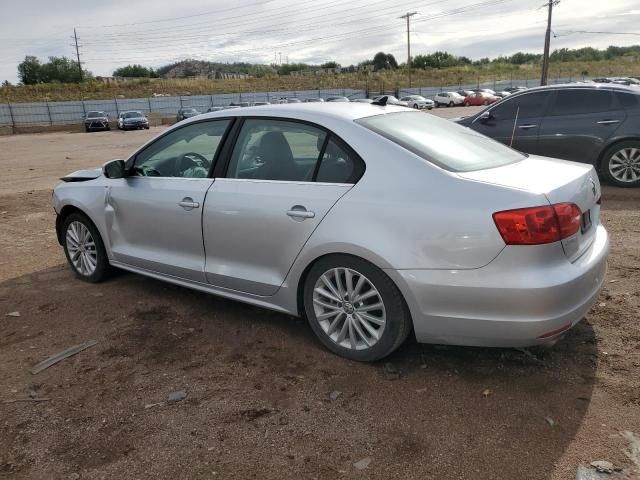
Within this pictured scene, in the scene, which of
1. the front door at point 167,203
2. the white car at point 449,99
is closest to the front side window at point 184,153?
the front door at point 167,203

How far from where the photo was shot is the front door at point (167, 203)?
13.0 ft

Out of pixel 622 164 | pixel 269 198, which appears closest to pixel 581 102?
pixel 622 164

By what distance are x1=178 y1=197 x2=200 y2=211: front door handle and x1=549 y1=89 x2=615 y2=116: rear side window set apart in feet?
22.1

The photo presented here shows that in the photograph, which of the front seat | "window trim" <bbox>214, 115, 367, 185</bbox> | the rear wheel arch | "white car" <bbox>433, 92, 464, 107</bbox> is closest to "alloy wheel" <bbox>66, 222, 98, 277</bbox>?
"window trim" <bbox>214, 115, 367, 185</bbox>

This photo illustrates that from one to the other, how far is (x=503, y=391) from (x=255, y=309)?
2019 mm

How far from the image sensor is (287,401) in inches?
118

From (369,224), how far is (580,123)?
6.62 m

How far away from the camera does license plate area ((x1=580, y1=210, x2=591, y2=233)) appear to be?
3.03 metres

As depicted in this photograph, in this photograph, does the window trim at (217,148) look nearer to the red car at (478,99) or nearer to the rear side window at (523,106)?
the rear side window at (523,106)

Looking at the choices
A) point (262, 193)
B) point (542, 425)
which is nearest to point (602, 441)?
point (542, 425)

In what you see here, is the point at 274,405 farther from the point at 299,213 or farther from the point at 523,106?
the point at 523,106

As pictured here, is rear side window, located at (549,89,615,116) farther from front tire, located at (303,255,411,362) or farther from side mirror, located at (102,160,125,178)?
side mirror, located at (102,160,125,178)

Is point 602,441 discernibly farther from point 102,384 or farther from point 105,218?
point 105,218

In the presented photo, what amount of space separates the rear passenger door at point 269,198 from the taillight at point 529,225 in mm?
912
